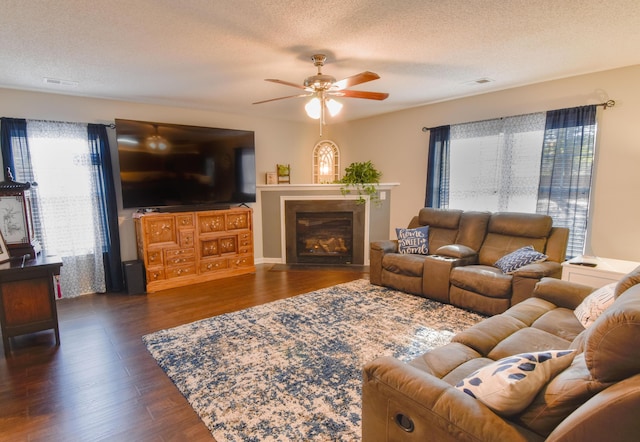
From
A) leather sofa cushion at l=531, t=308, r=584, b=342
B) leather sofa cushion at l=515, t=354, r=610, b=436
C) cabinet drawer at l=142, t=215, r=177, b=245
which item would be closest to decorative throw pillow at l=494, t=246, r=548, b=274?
leather sofa cushion at l=531, t=308, r=584, b=342

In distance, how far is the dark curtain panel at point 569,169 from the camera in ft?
12.0

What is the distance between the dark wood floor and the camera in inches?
76.9

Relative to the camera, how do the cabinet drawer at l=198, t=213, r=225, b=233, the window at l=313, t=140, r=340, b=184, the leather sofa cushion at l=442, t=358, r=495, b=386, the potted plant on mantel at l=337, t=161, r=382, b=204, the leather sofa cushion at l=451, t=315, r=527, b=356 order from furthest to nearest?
the window at l=313, t=140, r=340, b=184 < the potted plant on mantel at l=337, t=161, r=382, b=204 < the cabinet drawer at l=198, t=213, r=225, b=233 < the leather sofa cushion at l=451, t=315, r=527, b=356 < the leather sofa cushion at l=442, t=358, r=495, b=386

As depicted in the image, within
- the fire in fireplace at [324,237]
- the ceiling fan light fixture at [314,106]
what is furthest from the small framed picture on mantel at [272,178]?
the ceiling fan light fixture at [314,106]

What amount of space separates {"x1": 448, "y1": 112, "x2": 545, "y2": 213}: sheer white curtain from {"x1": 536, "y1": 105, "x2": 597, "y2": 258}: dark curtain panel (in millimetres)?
135

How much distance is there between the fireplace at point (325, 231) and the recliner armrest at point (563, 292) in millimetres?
3169

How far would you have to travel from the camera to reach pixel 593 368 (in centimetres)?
101

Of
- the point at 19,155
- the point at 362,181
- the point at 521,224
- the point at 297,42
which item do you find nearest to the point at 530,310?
the point at 521,224

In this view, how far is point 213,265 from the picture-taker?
4918mm

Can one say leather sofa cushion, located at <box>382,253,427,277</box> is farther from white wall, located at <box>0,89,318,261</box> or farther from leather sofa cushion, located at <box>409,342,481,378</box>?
white wall, located at <box>0,89,318,261</box>

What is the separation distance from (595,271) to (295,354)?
2762 mm

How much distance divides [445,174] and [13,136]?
18.2 feet

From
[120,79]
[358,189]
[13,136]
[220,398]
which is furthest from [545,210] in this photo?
[13,136]

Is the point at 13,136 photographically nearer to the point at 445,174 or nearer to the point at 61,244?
the point at 61,244
